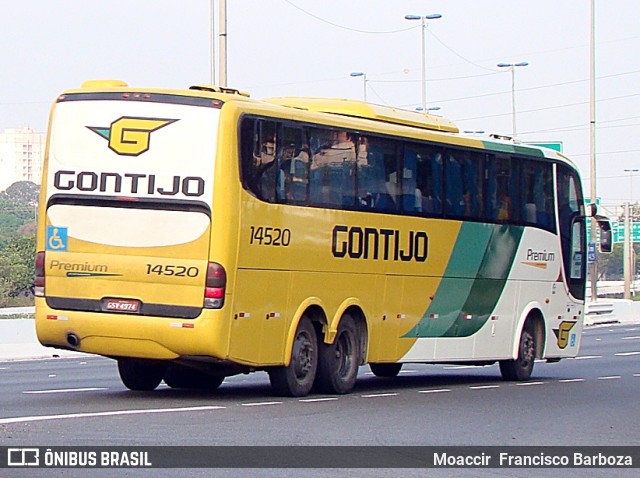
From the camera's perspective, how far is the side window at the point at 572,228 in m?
23.1

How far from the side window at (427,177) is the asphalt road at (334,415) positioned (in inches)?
100

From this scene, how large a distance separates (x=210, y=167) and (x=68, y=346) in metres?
2.63

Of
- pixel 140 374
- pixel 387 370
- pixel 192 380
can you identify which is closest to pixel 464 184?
pixel 387 370

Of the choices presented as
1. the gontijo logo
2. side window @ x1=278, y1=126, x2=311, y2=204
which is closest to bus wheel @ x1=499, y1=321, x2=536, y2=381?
side window @ x1=278, y1=126, x2=311, y2=204

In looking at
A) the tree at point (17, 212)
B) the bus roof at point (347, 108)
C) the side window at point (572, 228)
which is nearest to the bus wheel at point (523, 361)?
the side window at point (572, 228)

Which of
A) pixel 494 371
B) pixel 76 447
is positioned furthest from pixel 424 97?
pixel 76 447

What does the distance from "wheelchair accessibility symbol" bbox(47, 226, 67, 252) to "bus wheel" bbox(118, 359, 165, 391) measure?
2.07m

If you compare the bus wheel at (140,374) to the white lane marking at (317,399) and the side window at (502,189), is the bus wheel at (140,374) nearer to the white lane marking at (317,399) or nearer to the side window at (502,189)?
the white lane marking at (317,399)

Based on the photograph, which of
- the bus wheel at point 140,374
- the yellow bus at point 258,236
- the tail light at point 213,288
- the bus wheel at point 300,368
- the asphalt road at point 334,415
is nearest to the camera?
the asphalt road at point 334,415

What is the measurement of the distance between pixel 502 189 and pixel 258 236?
255 inches

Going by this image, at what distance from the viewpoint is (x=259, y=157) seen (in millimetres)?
15859

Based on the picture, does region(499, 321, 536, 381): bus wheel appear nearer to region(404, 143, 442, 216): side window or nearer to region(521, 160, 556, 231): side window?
region(521, 160, 556, 231): side window

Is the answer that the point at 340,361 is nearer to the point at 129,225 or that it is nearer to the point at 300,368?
the point at 300,368

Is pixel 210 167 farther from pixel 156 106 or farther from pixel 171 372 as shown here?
pixel 171 372
